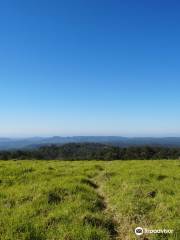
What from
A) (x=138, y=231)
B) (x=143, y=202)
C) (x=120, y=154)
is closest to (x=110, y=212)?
(x=143, y=202)

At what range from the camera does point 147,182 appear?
46.1 feet

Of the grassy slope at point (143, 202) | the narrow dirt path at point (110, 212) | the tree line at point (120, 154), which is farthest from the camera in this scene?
the tree line at point (120, 154)

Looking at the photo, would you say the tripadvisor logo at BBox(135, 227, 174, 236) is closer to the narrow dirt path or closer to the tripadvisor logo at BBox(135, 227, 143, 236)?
the tripadvisor logo at BBox(135, 227, 143, 236)

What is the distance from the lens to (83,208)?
9.39m

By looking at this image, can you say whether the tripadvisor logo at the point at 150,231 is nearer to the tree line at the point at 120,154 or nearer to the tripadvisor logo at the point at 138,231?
the tripadvisor logo at the point at 138,231

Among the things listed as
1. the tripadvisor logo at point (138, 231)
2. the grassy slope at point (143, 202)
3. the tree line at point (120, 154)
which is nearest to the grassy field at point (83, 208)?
the grassy slope at point (143, 202)

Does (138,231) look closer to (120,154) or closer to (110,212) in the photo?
(110,212)

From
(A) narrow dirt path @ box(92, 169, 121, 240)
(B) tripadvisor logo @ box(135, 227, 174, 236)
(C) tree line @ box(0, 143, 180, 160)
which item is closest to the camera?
(B) tripadvisor logo @ box(135, 227, 174, 236)

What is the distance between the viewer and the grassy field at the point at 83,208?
760 centimetres

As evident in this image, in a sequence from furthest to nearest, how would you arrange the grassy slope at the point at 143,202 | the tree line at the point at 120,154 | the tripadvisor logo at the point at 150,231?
the tree line at the point at 120,154, the grassy slope at the point at 143,202, the tripadvisor logo at the point at 150,231

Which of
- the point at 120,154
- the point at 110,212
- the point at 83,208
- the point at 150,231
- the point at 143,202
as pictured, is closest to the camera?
the point at 150,231

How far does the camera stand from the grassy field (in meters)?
7.60

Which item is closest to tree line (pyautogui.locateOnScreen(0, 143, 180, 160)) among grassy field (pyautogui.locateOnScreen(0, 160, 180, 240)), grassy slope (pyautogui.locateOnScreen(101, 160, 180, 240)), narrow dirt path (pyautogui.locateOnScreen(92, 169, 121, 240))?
grassy slope (pyautogui.locateOnScreen(101, 160, 180, 240))

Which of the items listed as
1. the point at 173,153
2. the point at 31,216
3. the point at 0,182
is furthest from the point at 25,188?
the point at 173,153
